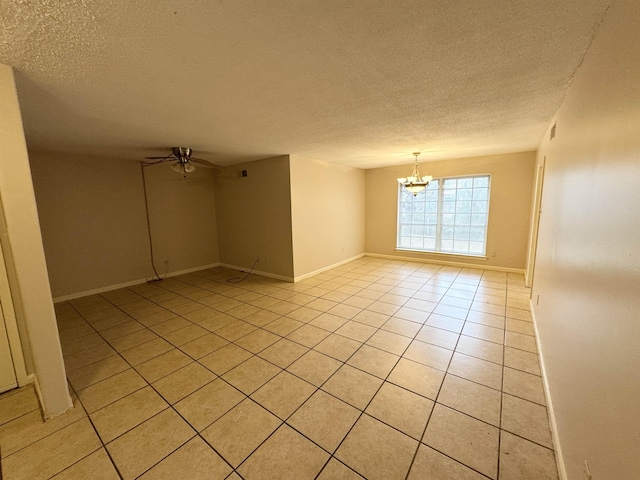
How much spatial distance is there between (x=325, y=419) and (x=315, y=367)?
1.81 ft

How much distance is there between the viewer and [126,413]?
1.81 metres

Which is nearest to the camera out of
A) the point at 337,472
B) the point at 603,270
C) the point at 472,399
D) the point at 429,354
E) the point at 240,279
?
the point at 603,270

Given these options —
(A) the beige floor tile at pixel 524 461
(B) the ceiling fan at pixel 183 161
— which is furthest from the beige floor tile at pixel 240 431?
(B) the ceiling fan at pixel 183 161

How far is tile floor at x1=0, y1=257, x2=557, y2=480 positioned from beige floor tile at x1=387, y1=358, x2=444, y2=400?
13 millimetres

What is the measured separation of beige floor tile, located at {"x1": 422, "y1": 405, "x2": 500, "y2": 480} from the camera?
1.42 m

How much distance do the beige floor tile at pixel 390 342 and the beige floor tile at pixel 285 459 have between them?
48.5 inches

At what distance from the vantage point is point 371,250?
6.73 meters

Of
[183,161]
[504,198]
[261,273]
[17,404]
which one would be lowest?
[17,404]

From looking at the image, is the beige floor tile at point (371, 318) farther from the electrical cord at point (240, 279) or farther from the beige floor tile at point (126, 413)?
the electrical cord at point (240, 279)

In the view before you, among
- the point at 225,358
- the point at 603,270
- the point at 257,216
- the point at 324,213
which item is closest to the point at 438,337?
the point at 603,270

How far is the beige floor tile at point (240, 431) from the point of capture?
1.51m

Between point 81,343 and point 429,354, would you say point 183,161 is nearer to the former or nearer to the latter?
point 81,343

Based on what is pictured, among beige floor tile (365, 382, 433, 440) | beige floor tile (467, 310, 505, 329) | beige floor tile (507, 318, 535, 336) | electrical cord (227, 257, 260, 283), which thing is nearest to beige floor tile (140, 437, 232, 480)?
beige floor tile (365, 382, 433, 440)

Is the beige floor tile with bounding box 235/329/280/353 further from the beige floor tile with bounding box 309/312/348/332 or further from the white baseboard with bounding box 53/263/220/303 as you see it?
the white baseboard with bounding box 53/263/220/303
